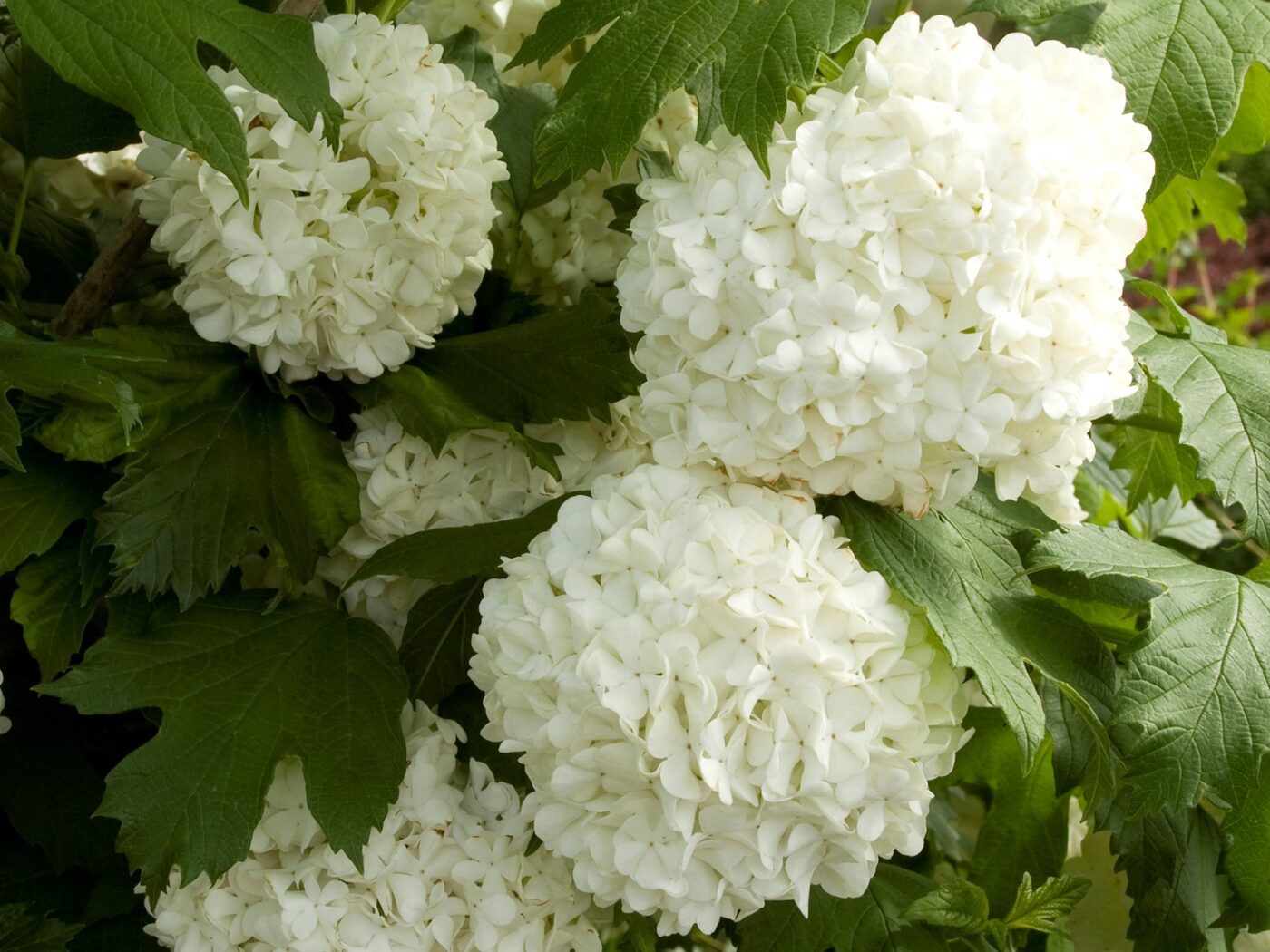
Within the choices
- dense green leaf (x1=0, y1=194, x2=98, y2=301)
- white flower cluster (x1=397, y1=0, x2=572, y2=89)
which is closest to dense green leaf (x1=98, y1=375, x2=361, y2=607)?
dense green leaf (x1=0, y1=194, x2=98, y2=301)

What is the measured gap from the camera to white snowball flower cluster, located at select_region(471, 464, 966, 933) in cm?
71

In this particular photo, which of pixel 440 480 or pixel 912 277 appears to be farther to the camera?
pixel 440 480

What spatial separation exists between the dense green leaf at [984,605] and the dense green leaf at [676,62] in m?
0.25

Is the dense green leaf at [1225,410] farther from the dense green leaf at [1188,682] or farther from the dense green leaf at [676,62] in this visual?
the dense green leaf at [676,62]

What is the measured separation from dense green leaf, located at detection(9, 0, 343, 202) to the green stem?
23cm

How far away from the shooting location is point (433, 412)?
890 millimetres

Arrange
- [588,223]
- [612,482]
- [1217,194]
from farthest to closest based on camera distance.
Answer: [1217,194] → [588,223] → [612,482]

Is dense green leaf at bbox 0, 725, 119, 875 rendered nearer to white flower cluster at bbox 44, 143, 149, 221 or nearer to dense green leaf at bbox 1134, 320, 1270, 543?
white flower cluster at bbox 44, 143, 149, 221

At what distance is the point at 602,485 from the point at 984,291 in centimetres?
26

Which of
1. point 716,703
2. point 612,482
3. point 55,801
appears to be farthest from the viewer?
point 55,801

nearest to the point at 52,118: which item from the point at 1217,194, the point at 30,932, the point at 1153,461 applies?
the point at 30,932

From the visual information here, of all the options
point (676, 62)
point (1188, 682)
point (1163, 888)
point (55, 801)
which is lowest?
point (55, 801)

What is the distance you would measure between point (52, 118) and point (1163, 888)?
965 millimetres

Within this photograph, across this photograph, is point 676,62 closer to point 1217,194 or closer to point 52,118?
point 52,118
